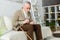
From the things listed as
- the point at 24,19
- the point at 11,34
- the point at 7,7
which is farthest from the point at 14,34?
the point at 7,7

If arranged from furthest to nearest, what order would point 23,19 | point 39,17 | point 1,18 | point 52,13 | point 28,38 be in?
1. point 52,13
2. point 39,17
3. point 23,19
4. point 1,18
5. point 28,38

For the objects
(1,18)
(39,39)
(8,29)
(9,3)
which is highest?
(9,3)

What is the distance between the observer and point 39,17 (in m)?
6.10

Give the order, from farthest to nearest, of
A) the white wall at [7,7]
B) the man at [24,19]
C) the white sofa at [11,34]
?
the white wall at [7,7] < the man at [24,19] < the white sofa at [11,34]

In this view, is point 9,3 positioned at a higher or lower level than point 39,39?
higher

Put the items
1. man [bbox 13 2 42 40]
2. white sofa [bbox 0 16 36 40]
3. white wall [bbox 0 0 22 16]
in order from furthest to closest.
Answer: white wall [bbox 0 0 22 16]
man [bbox 13 2 42 40]
white sofa [bbox 0 16 36 40]

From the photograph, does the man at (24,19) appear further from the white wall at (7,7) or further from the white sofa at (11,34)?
the white wall at (7,7)

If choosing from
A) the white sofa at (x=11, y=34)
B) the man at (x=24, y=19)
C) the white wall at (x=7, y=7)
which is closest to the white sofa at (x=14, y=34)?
the white sofa at (x=11, y=34)

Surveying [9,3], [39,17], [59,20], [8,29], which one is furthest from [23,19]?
[59,20]

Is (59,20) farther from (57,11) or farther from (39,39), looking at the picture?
(39,39)

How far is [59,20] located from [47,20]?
21.4 inches

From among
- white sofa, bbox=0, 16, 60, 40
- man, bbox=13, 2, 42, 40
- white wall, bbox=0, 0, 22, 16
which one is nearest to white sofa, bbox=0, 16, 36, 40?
white sofa, bbox=0, 16, 60, 40

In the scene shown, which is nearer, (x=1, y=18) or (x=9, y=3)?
(x=1, y=18)

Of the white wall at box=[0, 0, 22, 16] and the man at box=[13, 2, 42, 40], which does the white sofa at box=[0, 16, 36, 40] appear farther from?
the white wall at box=[0, 0, 22, 16]
